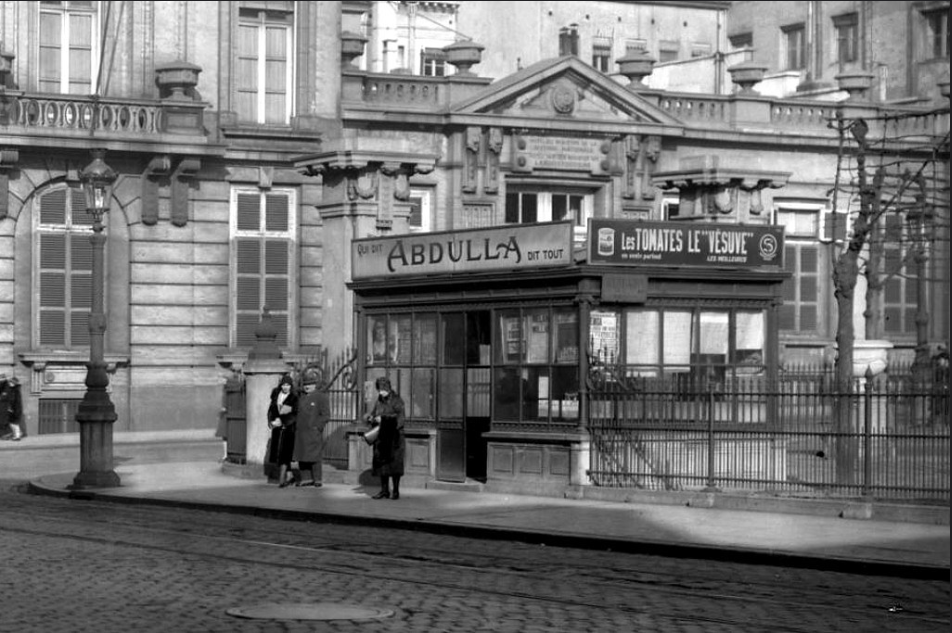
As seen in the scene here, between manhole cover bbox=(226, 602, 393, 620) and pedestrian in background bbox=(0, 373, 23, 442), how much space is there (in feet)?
90.2

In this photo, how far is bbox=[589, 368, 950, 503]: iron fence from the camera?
71.0ft

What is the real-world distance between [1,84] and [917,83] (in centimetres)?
2839

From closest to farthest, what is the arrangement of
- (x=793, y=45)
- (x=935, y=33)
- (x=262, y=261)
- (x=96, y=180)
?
(x=96, y=180), (x=262, y=261), (x=935, y=33), (x=793, y=45)

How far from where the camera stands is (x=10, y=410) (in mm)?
40469

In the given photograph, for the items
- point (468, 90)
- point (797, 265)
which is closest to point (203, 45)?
point (468, 90)

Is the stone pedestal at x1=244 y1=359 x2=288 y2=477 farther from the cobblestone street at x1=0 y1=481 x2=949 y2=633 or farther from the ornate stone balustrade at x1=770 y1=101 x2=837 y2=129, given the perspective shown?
the ornate stone balustrade at x1=770 y1=101 x2=837 y2=129

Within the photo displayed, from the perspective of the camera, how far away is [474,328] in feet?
85.9

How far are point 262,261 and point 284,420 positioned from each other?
17.3 metres

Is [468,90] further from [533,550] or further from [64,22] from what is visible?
[533,550]

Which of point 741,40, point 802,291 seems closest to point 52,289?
point 802,291

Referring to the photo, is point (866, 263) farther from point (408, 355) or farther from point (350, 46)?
point (350, 46)

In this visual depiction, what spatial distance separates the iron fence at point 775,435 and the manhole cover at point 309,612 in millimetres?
8858

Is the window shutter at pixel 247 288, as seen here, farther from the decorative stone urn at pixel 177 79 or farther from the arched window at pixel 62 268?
the decorative stone urn at pixel 177 79

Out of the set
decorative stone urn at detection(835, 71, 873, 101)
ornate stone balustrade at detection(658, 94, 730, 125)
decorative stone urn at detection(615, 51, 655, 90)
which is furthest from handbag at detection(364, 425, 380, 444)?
decorative stone urn at detection(835, 71, 873, 101)
